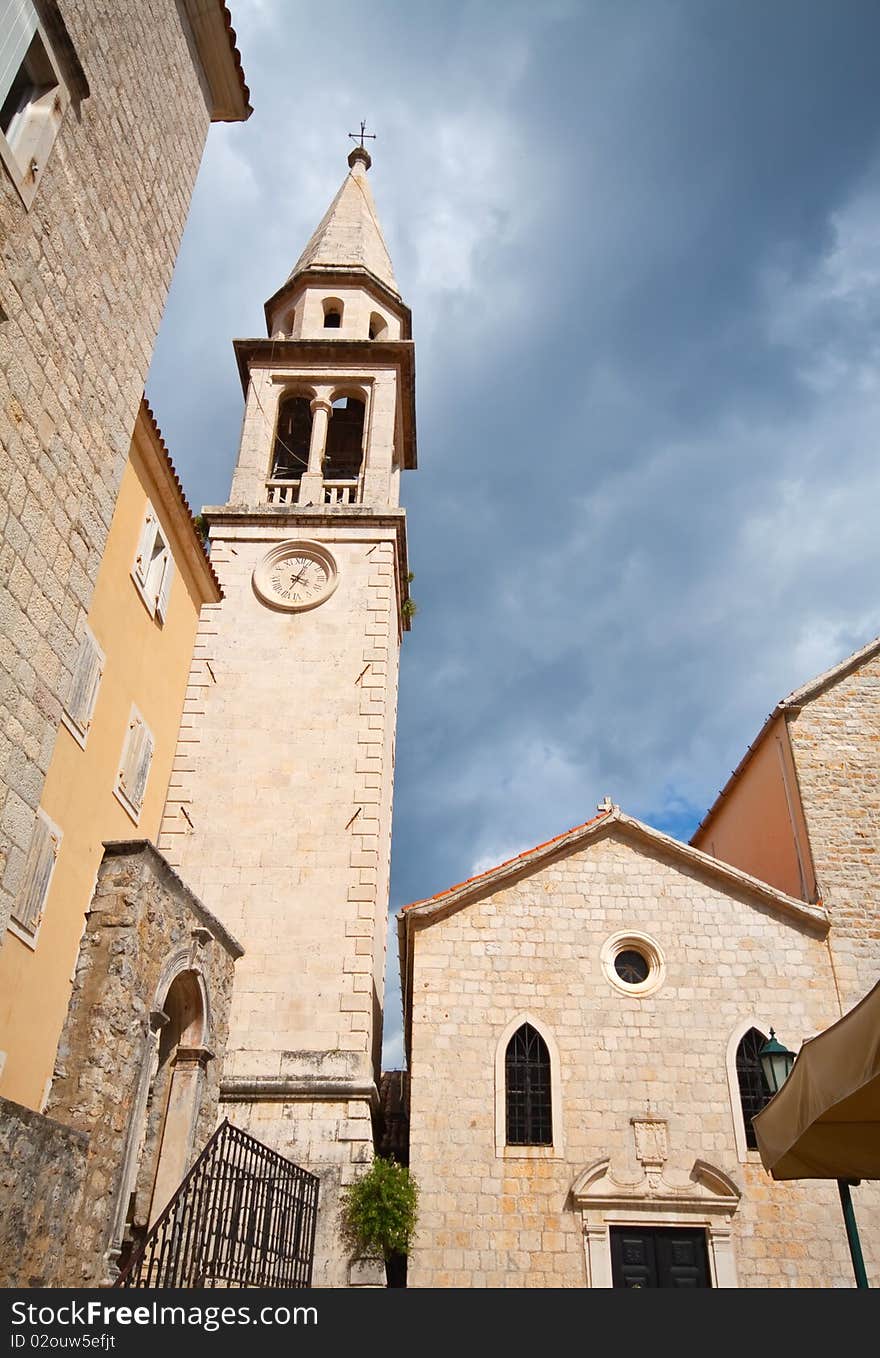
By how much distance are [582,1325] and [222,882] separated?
1209 cm

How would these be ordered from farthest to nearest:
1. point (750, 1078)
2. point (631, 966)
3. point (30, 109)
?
point (631, 966) → point (750, 1078) → point (30, 109)

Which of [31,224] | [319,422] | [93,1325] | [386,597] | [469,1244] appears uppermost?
[319,422]

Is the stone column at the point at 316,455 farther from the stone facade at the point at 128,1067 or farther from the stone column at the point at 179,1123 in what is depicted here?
the stone column at the point at 179,1123

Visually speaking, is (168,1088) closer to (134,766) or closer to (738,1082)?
(134,766)

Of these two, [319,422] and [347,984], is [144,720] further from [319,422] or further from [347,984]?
[319,422]

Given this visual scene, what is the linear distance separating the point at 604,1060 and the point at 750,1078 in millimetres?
2140

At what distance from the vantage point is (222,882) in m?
15.0

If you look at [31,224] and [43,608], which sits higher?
[31,224]

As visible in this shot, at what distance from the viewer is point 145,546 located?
12.6 meters

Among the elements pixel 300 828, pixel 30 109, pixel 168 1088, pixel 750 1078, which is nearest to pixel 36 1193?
pixel 168 1088

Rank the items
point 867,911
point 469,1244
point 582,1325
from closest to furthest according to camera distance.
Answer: point 582,1325 → point 469,1244 → point 867,911

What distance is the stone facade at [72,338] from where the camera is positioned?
5469 millimetres

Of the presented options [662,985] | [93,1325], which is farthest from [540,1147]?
[93,1325]

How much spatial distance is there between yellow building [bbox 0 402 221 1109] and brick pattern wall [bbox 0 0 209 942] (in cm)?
289
